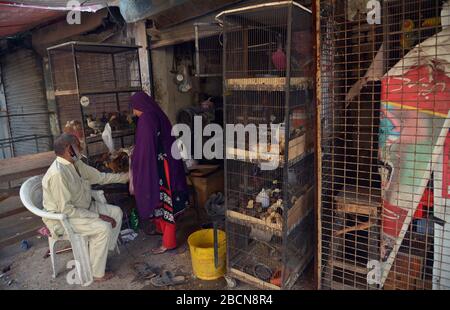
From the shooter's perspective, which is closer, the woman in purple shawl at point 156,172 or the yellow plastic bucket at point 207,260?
the yellow plastic bucket at point 207,260

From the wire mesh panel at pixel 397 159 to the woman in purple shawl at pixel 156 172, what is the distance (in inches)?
73.7

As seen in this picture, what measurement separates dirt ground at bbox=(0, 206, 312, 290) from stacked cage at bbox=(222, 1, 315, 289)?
1.25 feet

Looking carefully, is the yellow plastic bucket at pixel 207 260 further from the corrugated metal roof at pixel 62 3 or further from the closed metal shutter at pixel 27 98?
the closed metal shutter at pixel 27 98

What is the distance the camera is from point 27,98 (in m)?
9.12

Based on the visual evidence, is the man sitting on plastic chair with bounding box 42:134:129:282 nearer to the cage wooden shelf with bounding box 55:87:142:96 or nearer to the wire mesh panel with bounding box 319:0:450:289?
the cage wooden shelf with bounding box 55:87:142:96

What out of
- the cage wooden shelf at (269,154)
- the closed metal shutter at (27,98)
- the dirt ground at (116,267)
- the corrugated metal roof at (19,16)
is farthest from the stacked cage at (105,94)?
the closed metal shutter at (27,98)

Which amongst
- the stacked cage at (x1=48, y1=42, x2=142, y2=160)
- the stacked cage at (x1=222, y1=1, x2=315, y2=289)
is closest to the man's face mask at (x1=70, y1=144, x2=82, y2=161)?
the stacked cage at (x1=48, y1=42, x2=142, y2=160)

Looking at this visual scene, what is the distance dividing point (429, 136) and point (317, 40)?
1.13m

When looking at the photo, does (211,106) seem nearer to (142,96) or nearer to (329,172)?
(142,96)

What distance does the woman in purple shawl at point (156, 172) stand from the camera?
154 inches

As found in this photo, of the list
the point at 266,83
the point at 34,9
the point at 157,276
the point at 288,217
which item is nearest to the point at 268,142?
the point at 266,83

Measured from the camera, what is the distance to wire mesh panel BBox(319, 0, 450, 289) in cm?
249

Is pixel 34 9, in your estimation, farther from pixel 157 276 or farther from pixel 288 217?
pixel 288 217
